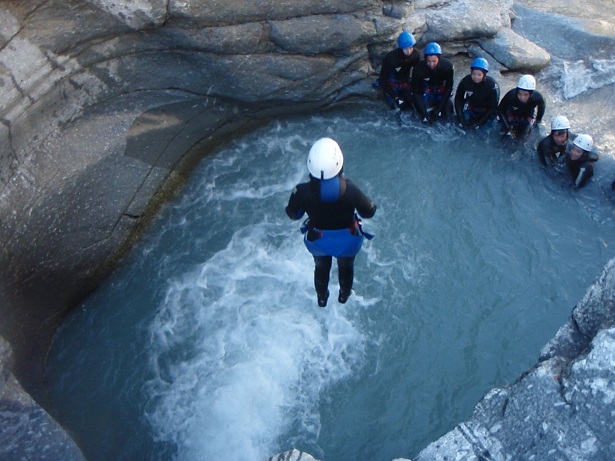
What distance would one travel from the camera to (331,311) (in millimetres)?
6020

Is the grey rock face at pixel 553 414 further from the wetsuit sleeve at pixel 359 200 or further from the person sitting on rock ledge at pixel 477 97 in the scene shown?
the person sitting on rock ledge at pixel 477 97

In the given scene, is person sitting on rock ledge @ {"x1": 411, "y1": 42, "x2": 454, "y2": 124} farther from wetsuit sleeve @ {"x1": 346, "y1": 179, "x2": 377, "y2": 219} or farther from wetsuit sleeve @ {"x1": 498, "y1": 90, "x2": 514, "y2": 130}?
wetsuit sleeve @ {"x1": 346, "y1": 179, "x2": 377, "y2": 219}

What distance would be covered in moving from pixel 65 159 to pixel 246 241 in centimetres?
210

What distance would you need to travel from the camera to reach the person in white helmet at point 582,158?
20.8ft

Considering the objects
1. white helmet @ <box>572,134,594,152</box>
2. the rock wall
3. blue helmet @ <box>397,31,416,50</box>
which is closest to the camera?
the rock wall

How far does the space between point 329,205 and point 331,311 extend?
1925 mm

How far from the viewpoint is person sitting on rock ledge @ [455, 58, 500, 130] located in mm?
6867

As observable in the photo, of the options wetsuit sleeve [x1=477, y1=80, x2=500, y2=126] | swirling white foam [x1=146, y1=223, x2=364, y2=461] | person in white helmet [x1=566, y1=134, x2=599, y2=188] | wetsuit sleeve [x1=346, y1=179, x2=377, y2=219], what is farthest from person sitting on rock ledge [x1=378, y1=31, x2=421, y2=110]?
wetsuit sleeve [x1=346, y1=179, x2=377, y2=219]

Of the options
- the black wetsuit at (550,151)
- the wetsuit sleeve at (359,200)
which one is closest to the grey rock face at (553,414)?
the wetsuit sleeve at (359,200)

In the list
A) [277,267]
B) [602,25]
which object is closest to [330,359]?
[277,267]

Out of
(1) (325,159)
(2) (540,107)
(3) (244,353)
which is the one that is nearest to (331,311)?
(3) (244,353)

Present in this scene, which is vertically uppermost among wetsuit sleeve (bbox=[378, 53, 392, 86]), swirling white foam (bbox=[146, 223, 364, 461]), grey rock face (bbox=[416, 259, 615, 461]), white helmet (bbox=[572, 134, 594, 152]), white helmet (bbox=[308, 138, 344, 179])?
white helmet (bbox=[308, 138, 344, 179])

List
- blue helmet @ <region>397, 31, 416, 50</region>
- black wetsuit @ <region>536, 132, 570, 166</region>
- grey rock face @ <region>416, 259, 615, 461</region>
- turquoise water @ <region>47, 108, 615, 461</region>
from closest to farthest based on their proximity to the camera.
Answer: grey rock face @ <region>416, 259, 615, 461</region> < turquoise water @ <region>47, 108, 615, 461</region> < black wetsuit @ <region>536, 132, 570, 166</region> < blue helmet @ <region>397, 31, 416, 50</region>

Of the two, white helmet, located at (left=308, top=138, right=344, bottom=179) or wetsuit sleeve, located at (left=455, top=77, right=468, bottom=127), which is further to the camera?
wetsuit sleeve, located at (left=455, top=77, right=468, bottom=127)
